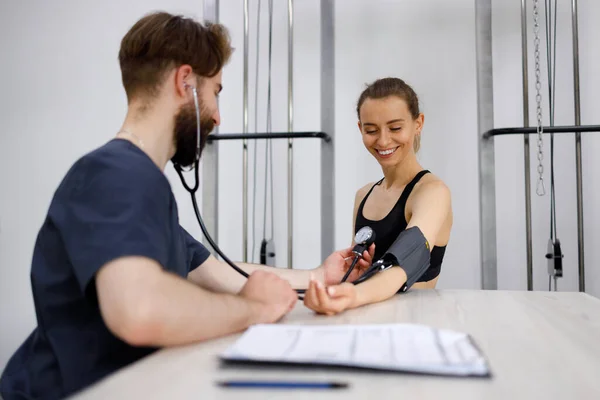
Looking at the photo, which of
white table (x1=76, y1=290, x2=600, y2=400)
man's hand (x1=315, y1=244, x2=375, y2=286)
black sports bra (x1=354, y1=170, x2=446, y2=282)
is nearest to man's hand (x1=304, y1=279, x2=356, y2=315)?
white table (x1=76, y1=290, x2=600, y2=400)

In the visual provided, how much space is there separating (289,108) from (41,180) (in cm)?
152

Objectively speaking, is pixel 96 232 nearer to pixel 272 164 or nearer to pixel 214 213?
pixel 214 213

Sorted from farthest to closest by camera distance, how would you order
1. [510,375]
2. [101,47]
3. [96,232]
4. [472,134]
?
[101,47] → [472,134] → [96,232] → [510,375]

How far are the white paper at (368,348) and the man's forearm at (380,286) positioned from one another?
29 cm

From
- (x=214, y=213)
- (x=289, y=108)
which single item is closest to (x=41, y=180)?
(x=214, y=213)

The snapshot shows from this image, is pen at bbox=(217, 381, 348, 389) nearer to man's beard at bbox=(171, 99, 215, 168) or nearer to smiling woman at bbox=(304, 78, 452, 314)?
man's beard at bbox=(171, 99, 215, 168)

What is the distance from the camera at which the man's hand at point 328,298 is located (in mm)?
923

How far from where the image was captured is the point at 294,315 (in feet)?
3.10

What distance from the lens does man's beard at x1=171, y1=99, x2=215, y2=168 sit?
1.03 metres

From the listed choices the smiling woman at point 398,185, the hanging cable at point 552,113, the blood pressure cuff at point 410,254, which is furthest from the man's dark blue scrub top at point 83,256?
the hanging cable at point 552,113

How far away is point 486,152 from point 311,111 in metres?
0.90

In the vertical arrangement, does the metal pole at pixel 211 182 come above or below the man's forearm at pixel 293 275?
above

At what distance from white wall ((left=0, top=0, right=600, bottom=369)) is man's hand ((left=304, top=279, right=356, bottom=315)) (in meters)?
1.63

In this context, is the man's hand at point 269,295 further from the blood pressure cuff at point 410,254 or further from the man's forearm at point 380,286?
the blood pressure cuff at point 410,254
